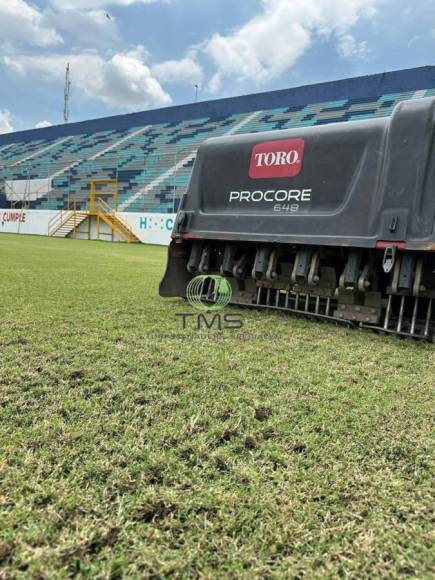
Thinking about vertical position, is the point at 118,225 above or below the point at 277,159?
above

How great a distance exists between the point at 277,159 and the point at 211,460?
316cm

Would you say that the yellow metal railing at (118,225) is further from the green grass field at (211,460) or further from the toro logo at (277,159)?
the green grass field at (211,460)

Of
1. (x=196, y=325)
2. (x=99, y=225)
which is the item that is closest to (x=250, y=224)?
(x=196, y=325)

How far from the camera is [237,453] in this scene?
152 cm

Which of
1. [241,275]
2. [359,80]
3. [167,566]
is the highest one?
[359,80]

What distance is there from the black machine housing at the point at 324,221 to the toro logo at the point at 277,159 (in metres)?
0.01

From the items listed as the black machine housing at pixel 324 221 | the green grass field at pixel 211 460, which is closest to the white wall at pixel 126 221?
the black machine housing at pixel 324 221

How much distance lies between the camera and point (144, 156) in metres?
30.0

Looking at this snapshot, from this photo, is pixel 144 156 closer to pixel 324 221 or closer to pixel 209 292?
pixel 209 292

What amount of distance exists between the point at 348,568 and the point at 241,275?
339cm

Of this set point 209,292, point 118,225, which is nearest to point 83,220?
point 118,225

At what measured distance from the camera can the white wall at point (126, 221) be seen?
2148 cm

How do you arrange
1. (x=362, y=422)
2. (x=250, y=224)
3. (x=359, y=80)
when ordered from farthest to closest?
(x=359, y=80)
(x=250, y=224)
(x=362, y=422)

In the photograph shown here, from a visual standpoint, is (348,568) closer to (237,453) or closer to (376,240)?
(237,453)
